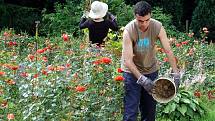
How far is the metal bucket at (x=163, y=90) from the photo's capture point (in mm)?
5148

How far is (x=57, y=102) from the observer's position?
477 centimetres

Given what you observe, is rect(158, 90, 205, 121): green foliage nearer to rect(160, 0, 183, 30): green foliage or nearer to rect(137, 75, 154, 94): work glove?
rect(137, 75, 154, 94): work glove

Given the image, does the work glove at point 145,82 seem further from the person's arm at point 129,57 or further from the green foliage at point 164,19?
the green foliage at point 164,19

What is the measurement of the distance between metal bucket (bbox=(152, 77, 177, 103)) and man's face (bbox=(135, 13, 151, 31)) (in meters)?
0.52

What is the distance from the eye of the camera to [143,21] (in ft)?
16.3

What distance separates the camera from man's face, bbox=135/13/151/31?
4.91m

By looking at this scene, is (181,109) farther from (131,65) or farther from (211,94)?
(131,65)

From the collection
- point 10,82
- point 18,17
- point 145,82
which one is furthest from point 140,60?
point 18,17

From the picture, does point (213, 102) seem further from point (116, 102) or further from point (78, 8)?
point (78, 8)

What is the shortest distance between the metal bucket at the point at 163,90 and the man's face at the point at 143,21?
1.71 ft

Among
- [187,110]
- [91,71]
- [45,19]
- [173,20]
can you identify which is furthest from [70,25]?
[91,71]

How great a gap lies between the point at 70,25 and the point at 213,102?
6.94 metres

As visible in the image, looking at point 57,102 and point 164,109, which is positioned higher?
point 57,102

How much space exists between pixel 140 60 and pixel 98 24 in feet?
8.22
